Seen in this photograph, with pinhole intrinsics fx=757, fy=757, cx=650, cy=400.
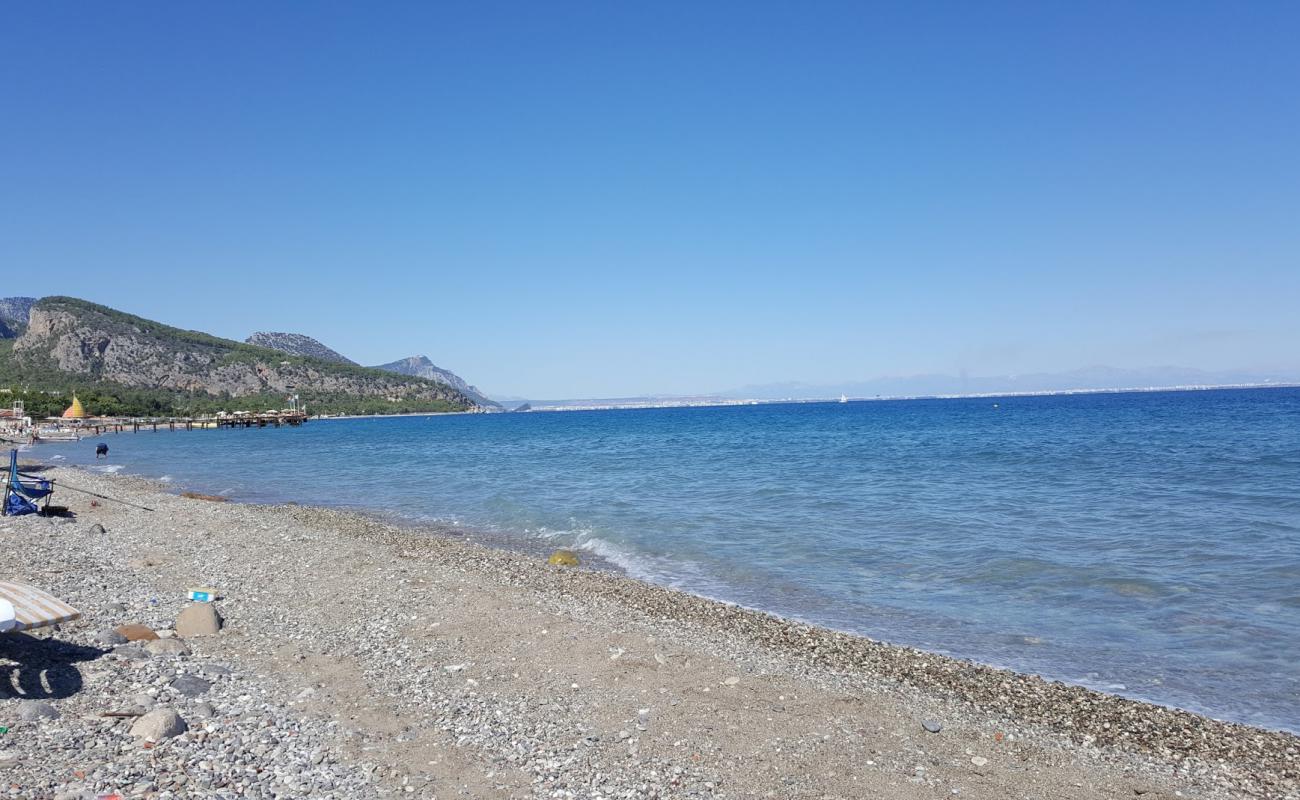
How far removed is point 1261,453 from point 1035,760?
38936 millimetres

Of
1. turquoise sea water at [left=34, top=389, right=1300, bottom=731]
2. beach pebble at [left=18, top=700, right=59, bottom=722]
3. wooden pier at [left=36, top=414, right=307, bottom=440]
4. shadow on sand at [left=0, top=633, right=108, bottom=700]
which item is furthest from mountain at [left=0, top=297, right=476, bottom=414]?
beach pebble at [left=18, top=700, right=59, bottom=722]

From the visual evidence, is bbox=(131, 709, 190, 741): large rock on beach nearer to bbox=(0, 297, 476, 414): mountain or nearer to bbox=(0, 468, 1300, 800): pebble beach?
bbox=(0, 468, 1300, 800): pebble beach

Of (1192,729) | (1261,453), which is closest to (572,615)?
(1192,729)

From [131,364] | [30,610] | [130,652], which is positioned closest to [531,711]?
[130,652]

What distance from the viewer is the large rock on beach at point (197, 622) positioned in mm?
10391

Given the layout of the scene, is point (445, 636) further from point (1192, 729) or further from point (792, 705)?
point (1192, 729)

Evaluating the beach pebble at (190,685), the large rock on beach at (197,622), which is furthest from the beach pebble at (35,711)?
the large rock on beach at (197,622)

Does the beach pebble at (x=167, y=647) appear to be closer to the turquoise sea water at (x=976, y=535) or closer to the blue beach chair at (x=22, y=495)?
the turquoise sea water at (x=976, y=535)

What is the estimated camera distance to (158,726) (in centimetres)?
678

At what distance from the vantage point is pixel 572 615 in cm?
1200

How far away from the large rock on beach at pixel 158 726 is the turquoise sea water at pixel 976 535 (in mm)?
9654

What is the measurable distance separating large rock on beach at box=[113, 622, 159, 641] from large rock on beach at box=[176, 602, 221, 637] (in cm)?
42

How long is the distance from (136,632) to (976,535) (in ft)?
59.6

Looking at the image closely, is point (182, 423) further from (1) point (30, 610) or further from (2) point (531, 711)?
(2) point (531, 711)
